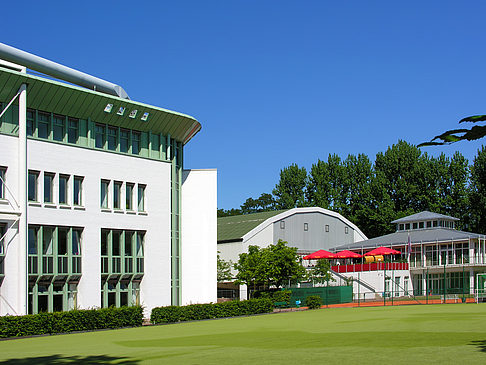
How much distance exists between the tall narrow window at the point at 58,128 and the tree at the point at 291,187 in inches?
2525

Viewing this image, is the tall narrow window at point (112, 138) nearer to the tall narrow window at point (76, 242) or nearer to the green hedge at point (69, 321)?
the tall narrow window at point (76, 242)

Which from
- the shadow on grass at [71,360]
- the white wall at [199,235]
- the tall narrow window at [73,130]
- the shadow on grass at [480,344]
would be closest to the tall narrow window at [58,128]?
the tall narrow window at [73,130]

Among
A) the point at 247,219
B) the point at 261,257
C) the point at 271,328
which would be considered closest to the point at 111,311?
the point at 271,328

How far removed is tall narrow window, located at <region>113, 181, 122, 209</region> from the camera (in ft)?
142

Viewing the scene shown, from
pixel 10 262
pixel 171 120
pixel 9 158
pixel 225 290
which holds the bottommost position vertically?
pixel 225 290

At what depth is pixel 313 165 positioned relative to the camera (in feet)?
332

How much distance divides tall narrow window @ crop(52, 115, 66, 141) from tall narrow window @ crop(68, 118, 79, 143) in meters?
0.50

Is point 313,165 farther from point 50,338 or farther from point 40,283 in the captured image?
point 50,338

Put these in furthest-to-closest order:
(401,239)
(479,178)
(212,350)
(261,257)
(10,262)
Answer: (479,178) < (401,239) < (261,257) < (10,262) < (212,350)

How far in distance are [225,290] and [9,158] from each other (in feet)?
120

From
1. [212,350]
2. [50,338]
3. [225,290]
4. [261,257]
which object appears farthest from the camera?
[225,290]

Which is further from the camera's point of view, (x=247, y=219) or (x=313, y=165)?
(x=313, y=165)

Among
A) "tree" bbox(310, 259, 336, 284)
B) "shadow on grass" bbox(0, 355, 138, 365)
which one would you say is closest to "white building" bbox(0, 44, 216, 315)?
"shadow on grass" bbox(0, 355, 138, 365)

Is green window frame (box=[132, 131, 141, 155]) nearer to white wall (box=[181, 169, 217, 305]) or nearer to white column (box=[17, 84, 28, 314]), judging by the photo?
white wall (box=[181, 169, 217, 305])
